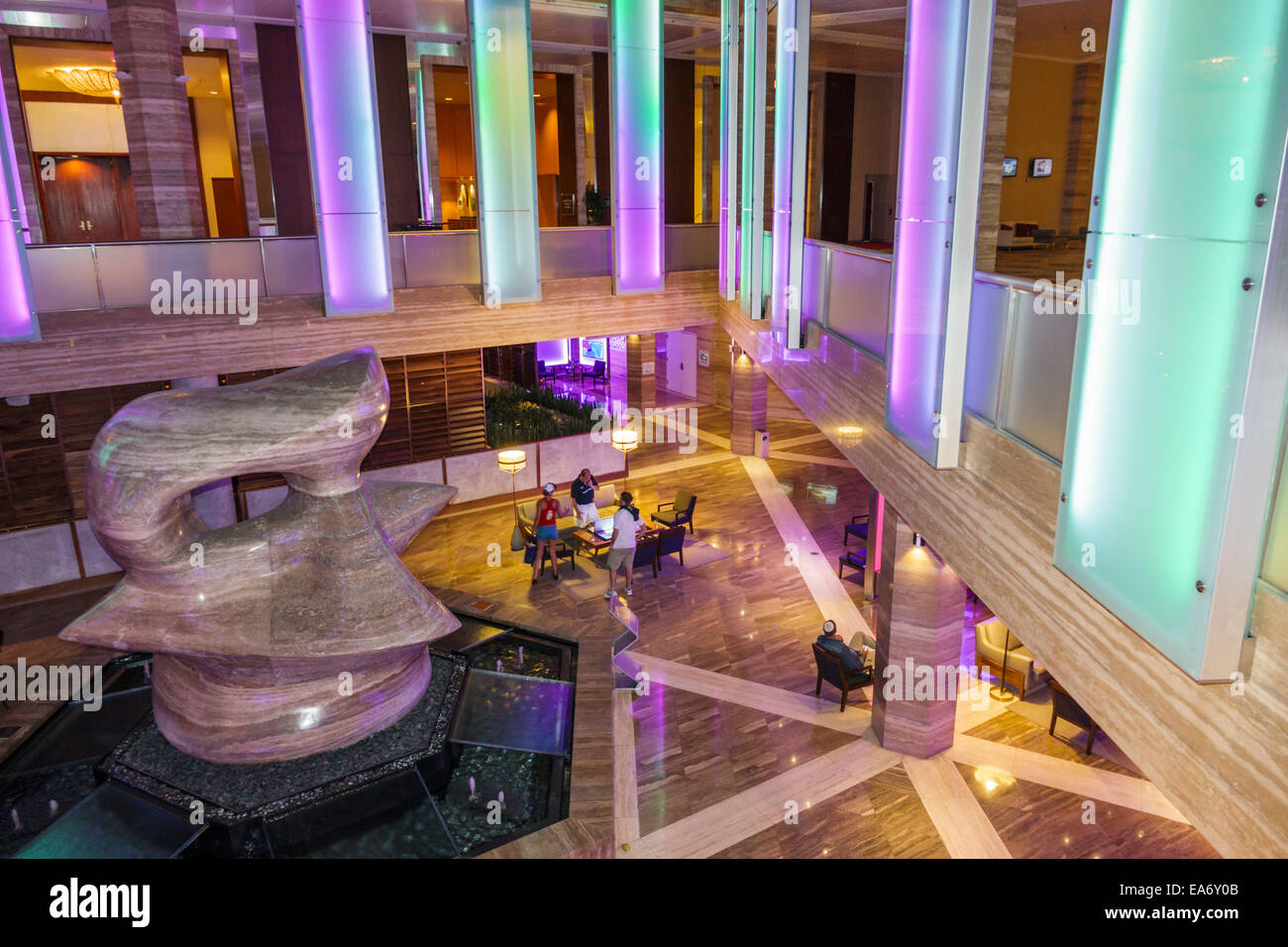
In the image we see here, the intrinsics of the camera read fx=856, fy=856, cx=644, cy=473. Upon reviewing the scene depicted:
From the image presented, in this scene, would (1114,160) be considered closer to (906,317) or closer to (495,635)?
(906,317)

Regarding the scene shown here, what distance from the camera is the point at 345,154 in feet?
37.3

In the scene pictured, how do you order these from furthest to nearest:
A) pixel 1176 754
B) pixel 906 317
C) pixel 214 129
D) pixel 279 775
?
pixel 214 129
pixel 279 775
pixel 906 317
pixel 1176 754

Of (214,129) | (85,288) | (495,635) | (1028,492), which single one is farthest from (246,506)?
(1028,492)

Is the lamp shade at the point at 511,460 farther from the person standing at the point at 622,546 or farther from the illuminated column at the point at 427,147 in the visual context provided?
the illuminated column at the point at 427,147

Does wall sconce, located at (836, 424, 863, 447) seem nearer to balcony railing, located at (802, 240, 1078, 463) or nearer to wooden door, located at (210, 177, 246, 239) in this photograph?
balcony railing, located at (802, 240, 1078, 463)

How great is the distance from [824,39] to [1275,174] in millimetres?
14995

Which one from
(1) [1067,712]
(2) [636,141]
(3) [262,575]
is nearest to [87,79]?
(2) [636,141]

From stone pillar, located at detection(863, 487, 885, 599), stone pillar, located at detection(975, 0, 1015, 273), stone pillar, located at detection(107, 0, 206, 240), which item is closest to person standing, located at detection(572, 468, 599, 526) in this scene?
stone pillar, located at detection(863, 487, 885, 599)

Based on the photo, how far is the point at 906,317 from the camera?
16.0 ft

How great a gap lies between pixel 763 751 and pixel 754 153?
640 cm

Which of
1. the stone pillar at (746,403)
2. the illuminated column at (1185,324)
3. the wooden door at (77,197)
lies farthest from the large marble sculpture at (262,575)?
the wooden door at (77,197)

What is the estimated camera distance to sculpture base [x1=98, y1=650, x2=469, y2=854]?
22.7 feet

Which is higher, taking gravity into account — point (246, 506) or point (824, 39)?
point (824, 39)

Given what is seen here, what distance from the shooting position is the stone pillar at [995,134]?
4691 millimetres
